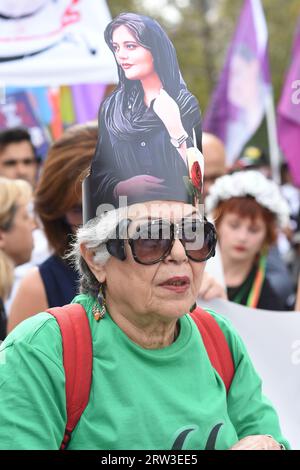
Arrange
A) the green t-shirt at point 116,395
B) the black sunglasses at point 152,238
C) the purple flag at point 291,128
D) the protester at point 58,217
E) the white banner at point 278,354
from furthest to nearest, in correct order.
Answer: the purple flag at point 291,128 < the protester at point 58,217 < the white banner at point 278,354 < the black sunglasses at point 152,238 < the green t-shirt at point 116,395

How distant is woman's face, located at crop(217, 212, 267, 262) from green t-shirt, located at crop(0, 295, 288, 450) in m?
2.56

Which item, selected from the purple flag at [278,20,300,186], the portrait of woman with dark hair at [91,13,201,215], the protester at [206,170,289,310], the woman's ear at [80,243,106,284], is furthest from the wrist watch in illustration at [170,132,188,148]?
the purple flag at [278,20,300,186]

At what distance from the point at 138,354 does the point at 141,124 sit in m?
0.63

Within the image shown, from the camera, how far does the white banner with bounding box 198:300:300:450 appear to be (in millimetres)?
3082

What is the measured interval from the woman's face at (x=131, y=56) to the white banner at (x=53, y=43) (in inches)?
104

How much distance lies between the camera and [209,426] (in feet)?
7.56

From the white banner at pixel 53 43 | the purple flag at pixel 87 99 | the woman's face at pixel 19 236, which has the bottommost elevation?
the woman's face at pixel 19 236

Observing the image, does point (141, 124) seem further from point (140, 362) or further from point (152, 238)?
point (140, 362)

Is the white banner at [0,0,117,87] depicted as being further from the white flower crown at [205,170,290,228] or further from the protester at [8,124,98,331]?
the protester at [8,124,98,331]

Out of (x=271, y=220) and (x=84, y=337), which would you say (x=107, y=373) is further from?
(x=271, y=220)

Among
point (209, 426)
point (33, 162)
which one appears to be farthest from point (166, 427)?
point (33, 162)

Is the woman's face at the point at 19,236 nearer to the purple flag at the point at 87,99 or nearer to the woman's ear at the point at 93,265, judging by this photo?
the woman's ear at the point at 93,265

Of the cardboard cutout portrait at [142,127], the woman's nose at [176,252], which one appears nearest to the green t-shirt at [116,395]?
the woman's nose at [176,252]

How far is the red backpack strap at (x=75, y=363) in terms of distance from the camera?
2.21m
